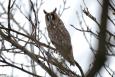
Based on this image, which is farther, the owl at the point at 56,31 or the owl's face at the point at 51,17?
the owl's face at the point at 51,17

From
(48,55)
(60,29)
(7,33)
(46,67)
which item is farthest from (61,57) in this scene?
(60,29)

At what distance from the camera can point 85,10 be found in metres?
3.54

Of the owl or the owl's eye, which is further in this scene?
the owl's eye

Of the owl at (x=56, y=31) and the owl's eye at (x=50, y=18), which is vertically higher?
the owl's eye at (x=50, y=18)

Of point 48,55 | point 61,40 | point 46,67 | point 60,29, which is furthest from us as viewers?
point 60,29

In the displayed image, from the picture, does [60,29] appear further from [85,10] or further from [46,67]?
[46,67]

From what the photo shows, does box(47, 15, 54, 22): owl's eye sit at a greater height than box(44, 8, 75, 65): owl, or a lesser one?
greater

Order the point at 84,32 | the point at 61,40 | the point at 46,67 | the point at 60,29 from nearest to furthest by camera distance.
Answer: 1. the point at 46,67
2. the point at 84,32
3. the point at 61,40
4. the point at 60,29

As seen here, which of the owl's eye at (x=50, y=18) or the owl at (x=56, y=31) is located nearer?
the owl at (x=56, y=31)

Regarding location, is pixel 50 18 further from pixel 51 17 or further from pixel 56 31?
pixel 56 31

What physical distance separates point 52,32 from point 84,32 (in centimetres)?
227

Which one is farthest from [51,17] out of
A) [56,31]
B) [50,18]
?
[56,31]

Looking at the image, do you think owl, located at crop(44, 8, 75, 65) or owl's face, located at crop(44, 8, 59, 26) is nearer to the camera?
owl, located at crop(44, 8, 75, 65)

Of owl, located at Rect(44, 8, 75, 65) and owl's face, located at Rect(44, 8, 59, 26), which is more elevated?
owl's face, located at Rect(44, 8, 59, 26)
